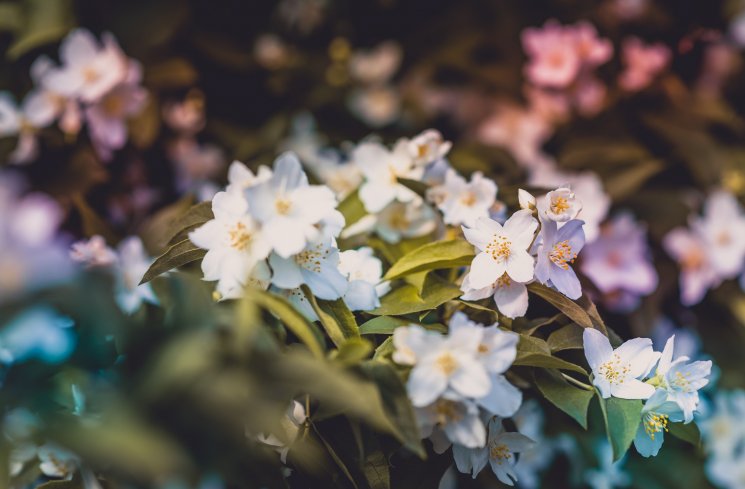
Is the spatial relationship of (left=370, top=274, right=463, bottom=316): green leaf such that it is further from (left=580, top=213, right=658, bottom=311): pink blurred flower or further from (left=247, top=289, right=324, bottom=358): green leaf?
(left=580, top=213, right=658, bottom=311): pink blurred flower

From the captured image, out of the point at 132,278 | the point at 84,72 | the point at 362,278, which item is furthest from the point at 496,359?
the point at 84,72

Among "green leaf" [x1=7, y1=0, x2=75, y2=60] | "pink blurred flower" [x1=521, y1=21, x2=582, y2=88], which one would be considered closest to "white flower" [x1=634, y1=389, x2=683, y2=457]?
"pink blurred flower" [x1=521, y1=21, x2=582, y2=88]

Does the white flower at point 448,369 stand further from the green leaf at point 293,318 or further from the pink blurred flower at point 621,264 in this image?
the pink blurred flower at point 621,264

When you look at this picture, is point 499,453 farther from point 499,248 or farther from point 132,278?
point 132,278

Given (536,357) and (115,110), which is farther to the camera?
(115,110)

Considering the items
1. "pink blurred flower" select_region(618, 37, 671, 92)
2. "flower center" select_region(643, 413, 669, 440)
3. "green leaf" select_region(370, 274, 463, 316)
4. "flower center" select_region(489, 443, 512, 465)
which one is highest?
"green leaf" select_region(370, 274, 463, 316)

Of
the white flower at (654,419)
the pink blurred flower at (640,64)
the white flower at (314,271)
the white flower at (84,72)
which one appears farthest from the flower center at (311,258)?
the pink blurred flower at (640,64)
